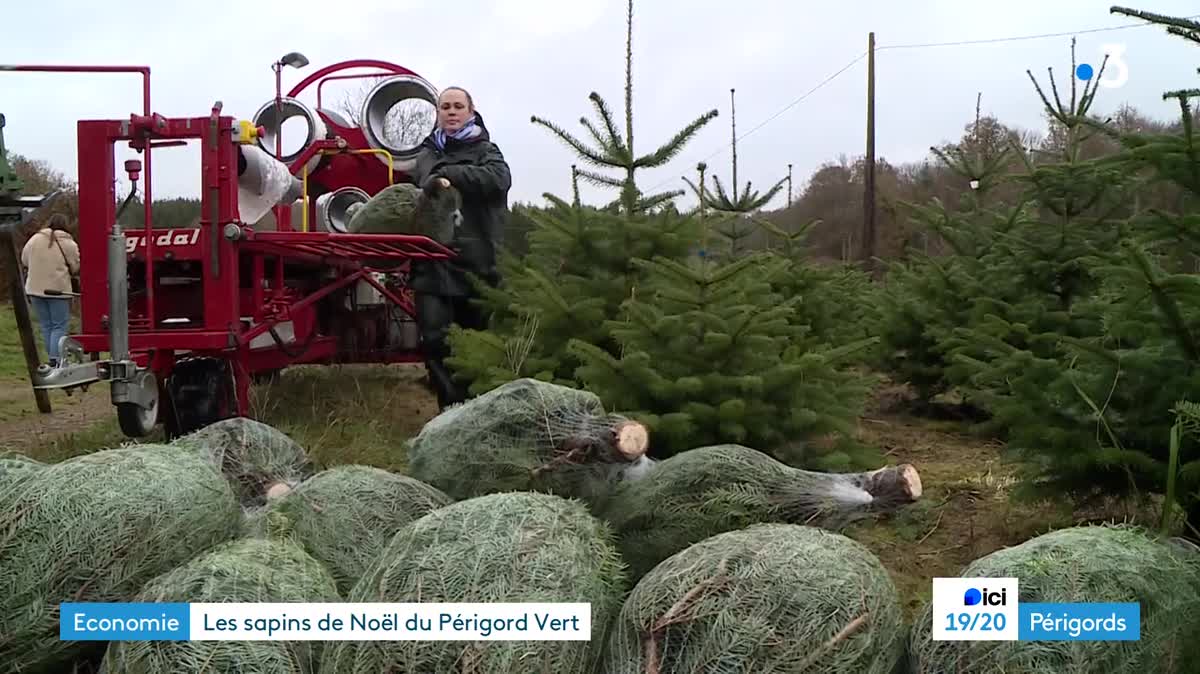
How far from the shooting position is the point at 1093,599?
2.69 meters

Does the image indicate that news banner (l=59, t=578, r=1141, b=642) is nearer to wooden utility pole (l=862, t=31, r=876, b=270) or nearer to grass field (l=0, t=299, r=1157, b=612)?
grass field (l=0, t=299, r=1157, b=612)

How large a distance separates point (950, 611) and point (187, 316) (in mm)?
5023

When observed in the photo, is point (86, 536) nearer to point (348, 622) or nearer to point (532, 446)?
point (348, 622)

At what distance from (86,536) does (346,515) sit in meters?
0.79

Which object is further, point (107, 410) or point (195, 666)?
point (107, 410)

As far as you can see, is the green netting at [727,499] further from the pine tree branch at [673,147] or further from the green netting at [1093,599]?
the pine tree branch at [673,147]

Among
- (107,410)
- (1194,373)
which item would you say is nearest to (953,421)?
(1194,373)

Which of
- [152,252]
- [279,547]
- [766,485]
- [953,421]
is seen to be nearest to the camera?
[279,547]

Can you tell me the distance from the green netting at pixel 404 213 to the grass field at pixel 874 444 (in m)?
1.33

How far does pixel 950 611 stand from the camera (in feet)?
8.75

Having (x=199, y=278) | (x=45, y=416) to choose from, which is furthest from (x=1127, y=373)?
(x=45, y=416)

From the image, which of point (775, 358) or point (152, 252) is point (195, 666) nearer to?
point (775, 358)

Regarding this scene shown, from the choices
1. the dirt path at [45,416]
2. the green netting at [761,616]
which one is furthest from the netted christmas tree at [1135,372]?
the dirt path at [45,416]

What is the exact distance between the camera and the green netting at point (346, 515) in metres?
3.27
